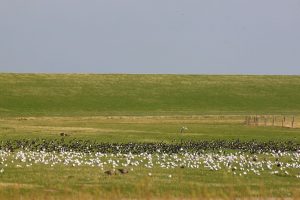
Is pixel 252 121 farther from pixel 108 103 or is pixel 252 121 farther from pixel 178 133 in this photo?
pixel 108 103

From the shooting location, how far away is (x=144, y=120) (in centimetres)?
7450

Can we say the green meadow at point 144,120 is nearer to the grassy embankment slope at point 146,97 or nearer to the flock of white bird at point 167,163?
the grassy embankment slope at point 146,97

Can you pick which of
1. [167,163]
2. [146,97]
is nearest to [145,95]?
[146,97]

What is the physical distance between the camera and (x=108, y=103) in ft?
345

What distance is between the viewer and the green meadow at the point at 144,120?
18641 millimetres

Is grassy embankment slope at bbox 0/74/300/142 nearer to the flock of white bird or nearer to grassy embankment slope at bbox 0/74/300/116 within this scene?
grassy embankment slope at bbox 0/74/300/116

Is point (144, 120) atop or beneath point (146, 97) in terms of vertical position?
atop

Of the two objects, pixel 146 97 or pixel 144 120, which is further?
pixel 146 97

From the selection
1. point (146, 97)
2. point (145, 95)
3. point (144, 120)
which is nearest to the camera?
point (144, 120)

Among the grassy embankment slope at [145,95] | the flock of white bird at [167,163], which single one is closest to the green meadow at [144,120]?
the grassy embankment slope at [145,95]

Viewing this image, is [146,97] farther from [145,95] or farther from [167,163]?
[167,163]

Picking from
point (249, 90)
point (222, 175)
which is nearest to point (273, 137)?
point (222, 175)

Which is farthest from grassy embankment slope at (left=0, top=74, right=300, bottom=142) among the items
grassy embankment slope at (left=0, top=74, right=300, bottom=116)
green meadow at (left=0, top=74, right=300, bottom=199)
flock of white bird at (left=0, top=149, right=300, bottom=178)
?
flock of white bird at (left=0, top=149, right=300, bottom=178)

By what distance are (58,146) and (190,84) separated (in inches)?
3770
